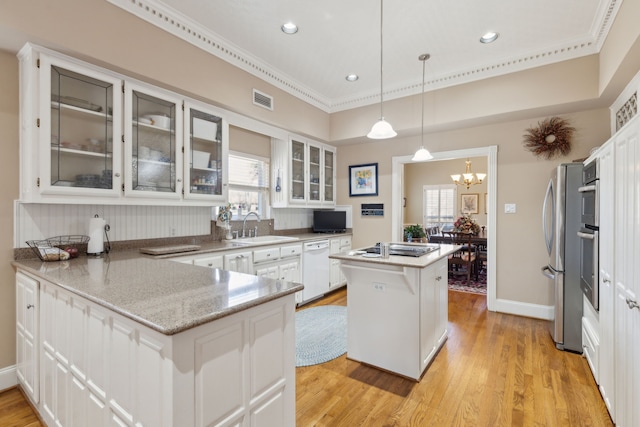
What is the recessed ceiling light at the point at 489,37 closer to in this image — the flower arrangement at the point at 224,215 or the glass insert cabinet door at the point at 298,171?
the glass insert cabinet door at the point at 298,171

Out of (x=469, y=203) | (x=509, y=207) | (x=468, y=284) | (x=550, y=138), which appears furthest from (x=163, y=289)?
(x=469, y=203)

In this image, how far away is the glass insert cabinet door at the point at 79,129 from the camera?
2127mm

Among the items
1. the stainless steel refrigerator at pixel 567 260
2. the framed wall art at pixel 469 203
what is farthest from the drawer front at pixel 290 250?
the framed wall art at pixel 469 203

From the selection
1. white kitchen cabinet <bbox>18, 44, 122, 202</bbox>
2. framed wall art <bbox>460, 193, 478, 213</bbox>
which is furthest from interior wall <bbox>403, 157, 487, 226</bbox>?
white kitchen cabinet <bbox>18, 44, 122, 202</bbox>

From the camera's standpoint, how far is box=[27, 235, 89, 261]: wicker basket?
2.13 meters

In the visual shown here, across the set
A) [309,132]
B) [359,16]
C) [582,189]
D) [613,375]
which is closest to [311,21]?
[359,16]

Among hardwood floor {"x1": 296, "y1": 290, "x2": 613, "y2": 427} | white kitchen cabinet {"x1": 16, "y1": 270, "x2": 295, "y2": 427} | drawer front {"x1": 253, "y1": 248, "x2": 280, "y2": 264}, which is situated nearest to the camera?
white kitchen cabinet {"x1": 16, "y1": 270, "x2": 295, "y2": 427}

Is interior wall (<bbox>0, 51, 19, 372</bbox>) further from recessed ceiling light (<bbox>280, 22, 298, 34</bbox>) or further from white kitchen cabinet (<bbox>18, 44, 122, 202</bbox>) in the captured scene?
recessed ceiling light (<bbox>280, 22, 298, 34</bbox>)

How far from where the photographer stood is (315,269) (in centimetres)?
429

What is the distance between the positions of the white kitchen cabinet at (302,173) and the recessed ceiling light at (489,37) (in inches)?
98.9

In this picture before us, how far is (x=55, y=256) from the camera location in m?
2.14

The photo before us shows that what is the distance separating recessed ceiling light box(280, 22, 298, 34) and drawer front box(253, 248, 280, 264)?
2236 millimetres

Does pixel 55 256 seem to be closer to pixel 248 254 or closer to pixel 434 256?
pixel 248 254

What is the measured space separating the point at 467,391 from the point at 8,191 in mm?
3600
